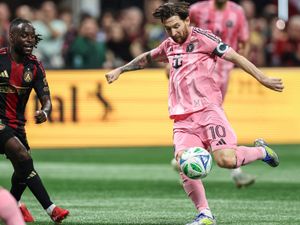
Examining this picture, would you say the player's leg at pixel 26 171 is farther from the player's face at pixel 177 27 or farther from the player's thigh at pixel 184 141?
the player's face at pixel 177 27

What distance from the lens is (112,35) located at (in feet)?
72.1

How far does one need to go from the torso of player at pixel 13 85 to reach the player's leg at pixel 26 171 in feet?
A: 1.35

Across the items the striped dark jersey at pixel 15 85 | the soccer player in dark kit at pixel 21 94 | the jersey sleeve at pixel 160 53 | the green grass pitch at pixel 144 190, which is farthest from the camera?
the green grass pitch at pixel 144 190

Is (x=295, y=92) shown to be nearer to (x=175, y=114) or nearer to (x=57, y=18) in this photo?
(x=57, y=18)

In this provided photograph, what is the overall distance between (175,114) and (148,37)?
477 inches

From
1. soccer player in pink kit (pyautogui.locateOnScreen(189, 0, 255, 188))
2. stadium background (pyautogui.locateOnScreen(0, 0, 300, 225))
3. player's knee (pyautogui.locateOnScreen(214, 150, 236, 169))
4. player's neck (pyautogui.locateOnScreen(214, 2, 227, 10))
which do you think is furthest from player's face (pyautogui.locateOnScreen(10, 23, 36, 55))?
stadium background (pyautogui.locateOnScreen(0, 0, 300, 225))

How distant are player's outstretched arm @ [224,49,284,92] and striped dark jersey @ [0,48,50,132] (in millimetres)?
1834

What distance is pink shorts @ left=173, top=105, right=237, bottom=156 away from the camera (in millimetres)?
9922

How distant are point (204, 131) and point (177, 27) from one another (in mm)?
996

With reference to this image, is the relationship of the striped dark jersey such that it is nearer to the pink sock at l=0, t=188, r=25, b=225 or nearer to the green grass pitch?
the green grass pitch

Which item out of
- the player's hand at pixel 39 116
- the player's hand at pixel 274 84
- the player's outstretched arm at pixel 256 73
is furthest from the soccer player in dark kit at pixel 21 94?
the player's hand at pixel 274 84

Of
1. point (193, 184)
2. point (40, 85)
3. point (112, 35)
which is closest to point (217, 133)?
point (193, 184)

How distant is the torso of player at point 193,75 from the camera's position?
10055 mm

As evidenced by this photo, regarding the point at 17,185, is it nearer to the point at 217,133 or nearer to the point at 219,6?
the point at 217,133
